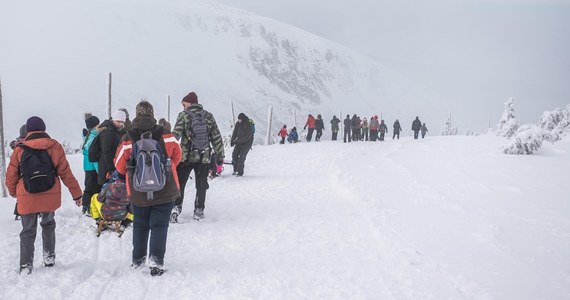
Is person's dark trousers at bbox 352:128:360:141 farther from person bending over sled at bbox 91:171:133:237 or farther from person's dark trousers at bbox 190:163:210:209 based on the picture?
person bending over sled at bbox 91:171:133:237

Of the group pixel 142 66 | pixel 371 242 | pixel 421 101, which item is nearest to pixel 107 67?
pixel 142 66

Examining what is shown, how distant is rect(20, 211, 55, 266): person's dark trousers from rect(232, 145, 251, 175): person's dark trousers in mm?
7602

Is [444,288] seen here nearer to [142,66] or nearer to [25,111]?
[25,111]

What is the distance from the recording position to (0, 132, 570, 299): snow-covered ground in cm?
424

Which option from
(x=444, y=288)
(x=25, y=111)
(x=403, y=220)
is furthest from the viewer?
(x=25, y=111)

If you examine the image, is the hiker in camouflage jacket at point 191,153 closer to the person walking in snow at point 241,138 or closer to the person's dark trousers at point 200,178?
the person's dark trousers at point 200,178

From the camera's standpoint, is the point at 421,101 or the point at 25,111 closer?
the point at 25,111

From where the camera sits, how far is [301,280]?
448cm

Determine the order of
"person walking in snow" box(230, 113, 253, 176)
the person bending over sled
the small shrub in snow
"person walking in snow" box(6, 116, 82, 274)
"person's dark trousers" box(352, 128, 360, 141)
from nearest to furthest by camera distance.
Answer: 1. "person walking in snow" box(6, 116, 82, 274)
2. the person bending over sled
3. "person walking in snow" box(230, 113, 253, 176)
4. the small shrub in snow
5. "person's dark trousers" box(352, 128, 360, 141)

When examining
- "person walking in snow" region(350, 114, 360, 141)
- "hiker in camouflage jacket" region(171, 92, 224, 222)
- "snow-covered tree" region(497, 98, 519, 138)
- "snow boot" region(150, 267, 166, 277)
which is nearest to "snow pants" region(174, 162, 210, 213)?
"hiker in camouflage jacket" region(171, 92, 224, 222)

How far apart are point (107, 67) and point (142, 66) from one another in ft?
21.8

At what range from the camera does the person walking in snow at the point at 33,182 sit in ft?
14.7

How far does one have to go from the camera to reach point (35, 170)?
446 cm

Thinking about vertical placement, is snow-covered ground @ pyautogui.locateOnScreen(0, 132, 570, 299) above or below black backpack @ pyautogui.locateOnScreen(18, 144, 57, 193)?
below
